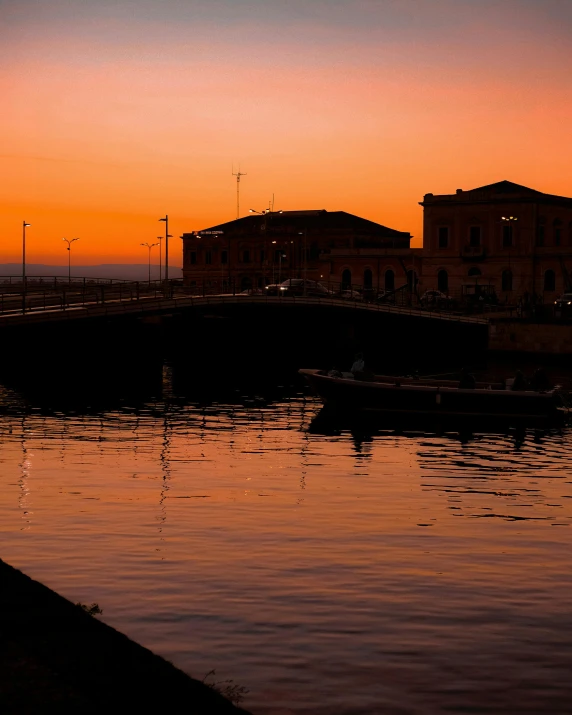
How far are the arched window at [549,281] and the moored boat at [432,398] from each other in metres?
75.5

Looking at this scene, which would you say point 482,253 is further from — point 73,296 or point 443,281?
point 73,296

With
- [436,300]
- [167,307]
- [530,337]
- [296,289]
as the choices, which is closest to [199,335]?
[296,289]

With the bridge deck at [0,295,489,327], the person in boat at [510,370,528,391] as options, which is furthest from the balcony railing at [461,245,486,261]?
the person in boat at [510,370,528,391]

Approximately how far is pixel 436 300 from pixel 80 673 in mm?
110989

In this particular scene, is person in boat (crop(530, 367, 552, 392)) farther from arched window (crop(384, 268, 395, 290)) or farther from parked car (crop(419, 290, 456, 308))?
arched window (crop(384, 268, 395, 290))

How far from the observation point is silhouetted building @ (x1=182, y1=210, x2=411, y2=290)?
165125 millimetres

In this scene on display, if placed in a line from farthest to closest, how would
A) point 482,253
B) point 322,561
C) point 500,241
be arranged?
point 482,253
point 500,241
point 322,561

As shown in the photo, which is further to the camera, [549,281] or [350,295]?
[549,281]

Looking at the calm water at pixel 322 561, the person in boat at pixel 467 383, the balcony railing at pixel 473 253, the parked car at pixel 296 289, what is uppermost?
the balcony railing at pixel 473 253

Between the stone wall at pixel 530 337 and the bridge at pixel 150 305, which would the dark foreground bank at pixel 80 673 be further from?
the stone wall at pixel 530 337

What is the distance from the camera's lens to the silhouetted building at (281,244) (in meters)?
165

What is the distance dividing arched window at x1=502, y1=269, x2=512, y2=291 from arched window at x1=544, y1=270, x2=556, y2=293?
12.8 feet

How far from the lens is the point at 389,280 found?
147500mm

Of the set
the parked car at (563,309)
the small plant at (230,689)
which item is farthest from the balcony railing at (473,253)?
the small plant at (230,689)
